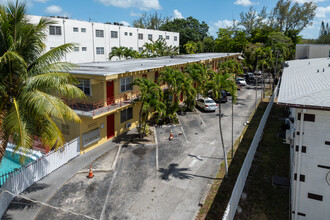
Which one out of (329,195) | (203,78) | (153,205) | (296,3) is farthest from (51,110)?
(296,3)

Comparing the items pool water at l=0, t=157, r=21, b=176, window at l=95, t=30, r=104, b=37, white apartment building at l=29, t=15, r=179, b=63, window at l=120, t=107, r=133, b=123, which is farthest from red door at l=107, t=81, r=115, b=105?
window at l=95, t=30, r=104, b=37

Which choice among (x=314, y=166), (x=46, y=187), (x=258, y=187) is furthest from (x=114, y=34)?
(x=314, y=166)

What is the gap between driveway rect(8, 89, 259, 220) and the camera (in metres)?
12.9

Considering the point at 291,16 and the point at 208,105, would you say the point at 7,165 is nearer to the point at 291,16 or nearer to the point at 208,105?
the point at 208,105

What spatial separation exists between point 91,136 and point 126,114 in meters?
5.05

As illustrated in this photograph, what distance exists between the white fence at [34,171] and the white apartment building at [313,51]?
38810mm

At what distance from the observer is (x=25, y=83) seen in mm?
10430

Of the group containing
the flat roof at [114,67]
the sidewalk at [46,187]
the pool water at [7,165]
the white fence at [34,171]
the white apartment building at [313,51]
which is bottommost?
the sidewalk at [46,187]

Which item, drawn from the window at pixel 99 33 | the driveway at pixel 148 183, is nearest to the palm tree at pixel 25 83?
the driveway at pixel 148 183

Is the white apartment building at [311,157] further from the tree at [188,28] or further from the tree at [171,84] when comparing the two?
the tree at [188,28]

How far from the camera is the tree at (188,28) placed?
290 ft

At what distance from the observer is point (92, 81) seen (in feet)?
66.4

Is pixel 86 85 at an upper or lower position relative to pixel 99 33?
lower

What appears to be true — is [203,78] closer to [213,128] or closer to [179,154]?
[213,128]
